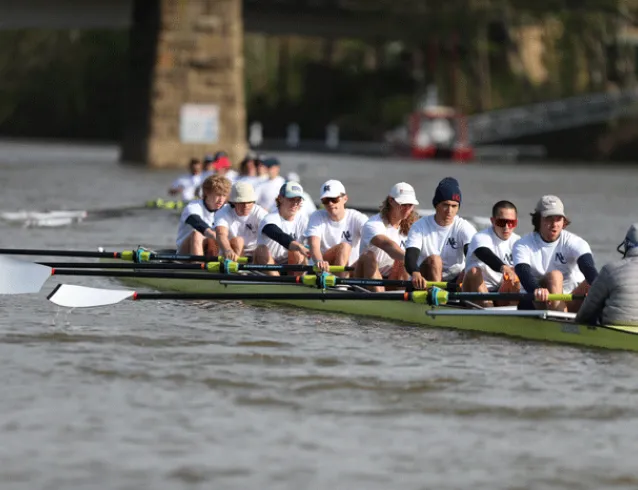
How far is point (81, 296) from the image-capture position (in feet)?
48.2

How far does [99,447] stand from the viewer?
33.3 ft

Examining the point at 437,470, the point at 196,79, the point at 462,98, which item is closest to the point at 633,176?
the point at 196,79

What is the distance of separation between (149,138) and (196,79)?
268 cm

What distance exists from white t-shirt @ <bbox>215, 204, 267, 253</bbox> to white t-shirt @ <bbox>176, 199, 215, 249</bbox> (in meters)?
0.35

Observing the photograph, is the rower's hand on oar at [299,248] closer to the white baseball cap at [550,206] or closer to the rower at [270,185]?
the white baseball cap at [550,206]

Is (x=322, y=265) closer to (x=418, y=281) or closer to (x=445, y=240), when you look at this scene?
(x=445, y=240)

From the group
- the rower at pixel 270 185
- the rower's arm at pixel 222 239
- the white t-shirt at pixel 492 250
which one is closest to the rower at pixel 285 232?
the rower's arm at pixel 222 239

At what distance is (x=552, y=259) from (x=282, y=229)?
375 centimetres

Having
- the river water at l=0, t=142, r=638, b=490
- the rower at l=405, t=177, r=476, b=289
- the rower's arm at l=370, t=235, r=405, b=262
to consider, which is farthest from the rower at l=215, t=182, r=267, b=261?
the rower at l=405, t=177, r=476, b=289

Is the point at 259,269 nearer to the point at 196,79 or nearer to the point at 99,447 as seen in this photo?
the point at 99,447

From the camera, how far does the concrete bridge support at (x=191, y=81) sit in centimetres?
5334

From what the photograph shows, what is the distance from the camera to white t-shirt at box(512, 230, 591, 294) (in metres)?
14.4

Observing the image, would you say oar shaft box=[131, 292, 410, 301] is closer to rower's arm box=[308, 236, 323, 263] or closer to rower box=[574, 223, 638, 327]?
rower's arm box=[308, 236, 323, 263]

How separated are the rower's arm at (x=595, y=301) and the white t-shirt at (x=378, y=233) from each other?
2875 mm
